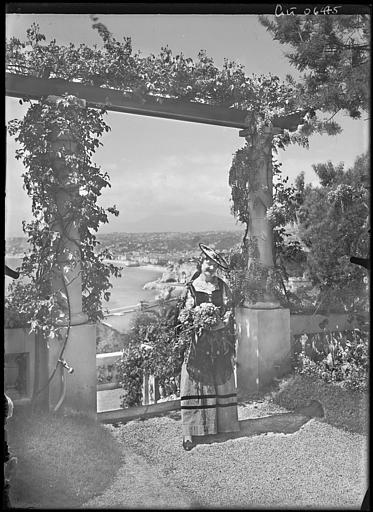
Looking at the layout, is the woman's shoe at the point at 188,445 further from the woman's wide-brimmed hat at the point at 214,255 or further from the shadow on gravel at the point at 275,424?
the woman's wide-brimmed hat at the point at 214,255

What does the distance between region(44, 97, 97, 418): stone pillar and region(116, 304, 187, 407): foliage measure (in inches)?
5.4

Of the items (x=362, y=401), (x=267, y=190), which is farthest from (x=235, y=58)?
(x=362, y=401)

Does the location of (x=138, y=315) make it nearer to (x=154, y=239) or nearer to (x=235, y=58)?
(x=154, y=239)

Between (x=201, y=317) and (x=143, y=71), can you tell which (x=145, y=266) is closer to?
(x=201, y=317)

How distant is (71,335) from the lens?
2205 mm

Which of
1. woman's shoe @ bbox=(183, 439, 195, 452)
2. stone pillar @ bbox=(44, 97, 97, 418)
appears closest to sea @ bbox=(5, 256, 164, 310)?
stone pillar @ bbox=(44, 97, 97, 418)

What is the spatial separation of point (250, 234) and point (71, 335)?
0.87m

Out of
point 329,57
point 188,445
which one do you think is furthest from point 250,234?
point 188,445

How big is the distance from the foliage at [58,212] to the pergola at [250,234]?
0.03 meters

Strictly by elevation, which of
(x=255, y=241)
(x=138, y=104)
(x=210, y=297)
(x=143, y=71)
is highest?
(x=143, y=71)

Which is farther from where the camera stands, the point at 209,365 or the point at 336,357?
the point at 336,357

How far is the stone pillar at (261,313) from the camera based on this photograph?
232 centimetres

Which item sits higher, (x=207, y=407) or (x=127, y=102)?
(x=127, y=102)

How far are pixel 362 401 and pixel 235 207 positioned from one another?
0.99m
